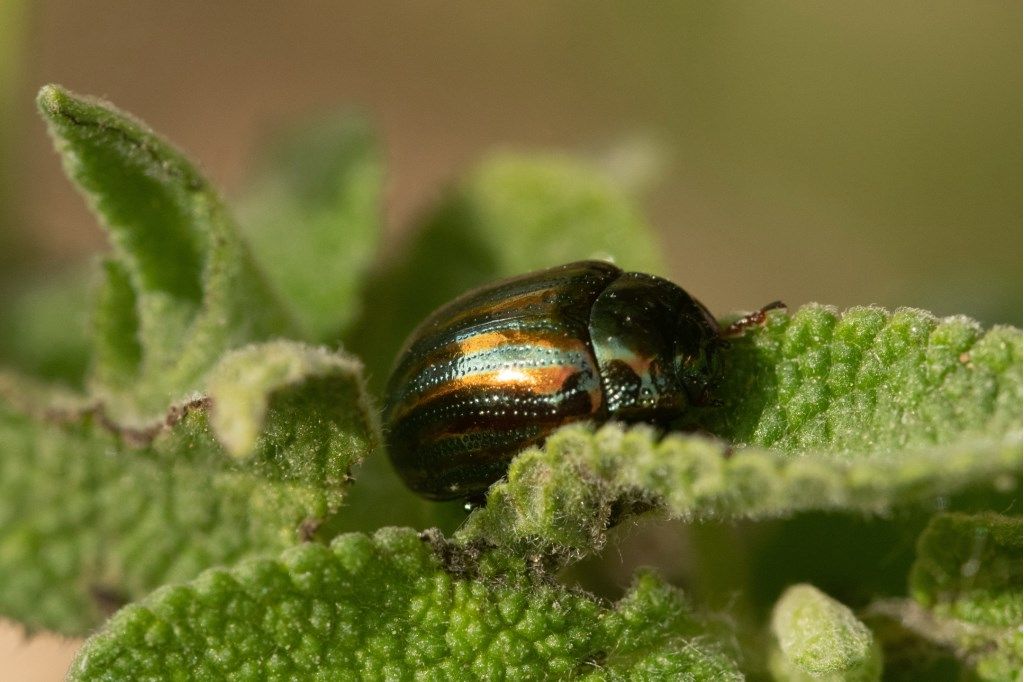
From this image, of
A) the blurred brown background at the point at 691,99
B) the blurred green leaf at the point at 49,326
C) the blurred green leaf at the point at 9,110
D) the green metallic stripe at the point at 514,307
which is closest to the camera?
the green metallic stripe at the point at 514,307

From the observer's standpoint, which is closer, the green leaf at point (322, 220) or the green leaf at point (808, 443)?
the green leaf at point (808, 443)

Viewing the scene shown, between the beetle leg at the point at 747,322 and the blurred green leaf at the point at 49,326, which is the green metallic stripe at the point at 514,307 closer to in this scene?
the beetle leg at the point at 747,322

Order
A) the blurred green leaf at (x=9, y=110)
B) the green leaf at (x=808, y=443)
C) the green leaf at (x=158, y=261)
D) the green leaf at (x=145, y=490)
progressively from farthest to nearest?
the blurred green leaf at (x=9, y=110) → the green leaf at (x=158, y=261) → the green leaf at (x=145, y=490) → the green leaf at (x=808, y=443)

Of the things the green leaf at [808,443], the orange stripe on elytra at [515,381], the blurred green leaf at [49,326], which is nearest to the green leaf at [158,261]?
the orange stripe on elytra at [515,381]

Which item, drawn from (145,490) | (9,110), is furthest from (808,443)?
(9,110)

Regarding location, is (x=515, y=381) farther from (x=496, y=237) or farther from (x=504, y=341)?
(x=496, y=237)

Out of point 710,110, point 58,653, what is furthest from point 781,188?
point 58,653
